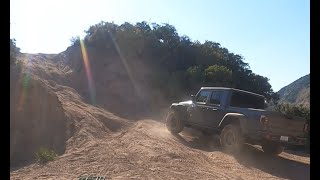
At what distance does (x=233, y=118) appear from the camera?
10.9 meters

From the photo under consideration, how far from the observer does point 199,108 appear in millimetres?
12797

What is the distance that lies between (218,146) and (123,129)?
3.69 m

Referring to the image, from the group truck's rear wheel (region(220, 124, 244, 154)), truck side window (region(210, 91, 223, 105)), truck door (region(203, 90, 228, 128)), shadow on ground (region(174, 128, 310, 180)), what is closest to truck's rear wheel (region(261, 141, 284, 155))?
shadow on ground (region(174, 128, 310, 180))

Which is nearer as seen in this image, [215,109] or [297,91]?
[215,109]

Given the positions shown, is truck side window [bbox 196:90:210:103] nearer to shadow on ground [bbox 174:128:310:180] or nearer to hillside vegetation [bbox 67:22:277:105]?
shadow on ground [bbox 174:128:310:180]

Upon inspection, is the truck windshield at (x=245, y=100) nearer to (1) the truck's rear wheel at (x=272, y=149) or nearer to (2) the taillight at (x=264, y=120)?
(1) the truck's rear wheel at (x=272, y=149)

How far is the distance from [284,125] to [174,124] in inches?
189

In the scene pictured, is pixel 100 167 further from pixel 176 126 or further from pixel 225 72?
pixel 225 72

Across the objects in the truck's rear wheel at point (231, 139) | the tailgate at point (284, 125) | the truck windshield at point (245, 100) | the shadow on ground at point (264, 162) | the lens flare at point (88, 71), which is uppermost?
the lens flare at point (88, 71)

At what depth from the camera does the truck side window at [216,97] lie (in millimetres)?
11961

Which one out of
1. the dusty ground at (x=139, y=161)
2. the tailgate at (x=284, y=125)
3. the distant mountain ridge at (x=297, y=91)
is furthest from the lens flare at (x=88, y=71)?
the distant mountain ridge at (x=297, y=91)

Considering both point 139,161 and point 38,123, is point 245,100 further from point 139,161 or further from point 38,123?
point 38,123

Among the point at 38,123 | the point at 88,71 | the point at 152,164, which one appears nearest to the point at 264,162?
the point at 152,164
